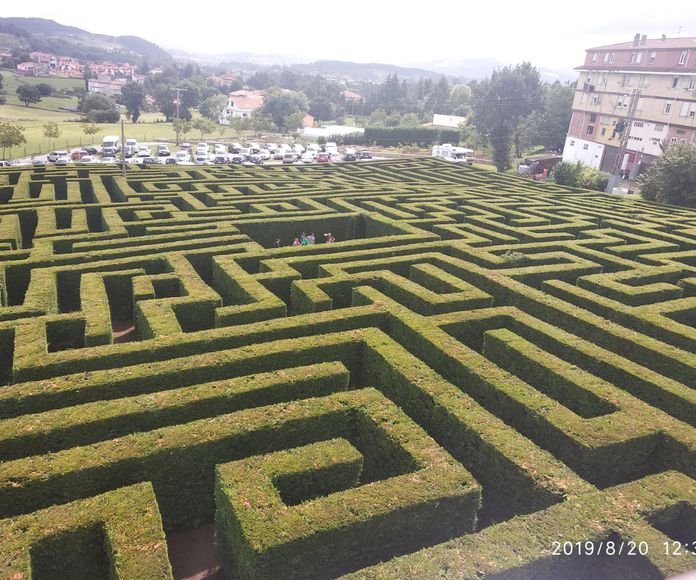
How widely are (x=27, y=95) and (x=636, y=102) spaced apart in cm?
12481

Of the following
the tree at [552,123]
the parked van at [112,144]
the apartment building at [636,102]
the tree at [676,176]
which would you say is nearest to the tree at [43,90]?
the parked van at [112,144]

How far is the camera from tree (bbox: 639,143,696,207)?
39.3 metres

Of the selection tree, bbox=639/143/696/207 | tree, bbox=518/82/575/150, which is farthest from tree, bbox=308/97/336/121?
tree, bbox=639/143/696/207

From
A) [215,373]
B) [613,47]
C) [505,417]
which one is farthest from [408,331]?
[613,47]

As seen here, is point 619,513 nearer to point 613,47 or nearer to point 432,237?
point 432,237

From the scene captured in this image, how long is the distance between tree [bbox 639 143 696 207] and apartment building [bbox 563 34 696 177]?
36.2 feet

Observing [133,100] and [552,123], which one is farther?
[133,100]

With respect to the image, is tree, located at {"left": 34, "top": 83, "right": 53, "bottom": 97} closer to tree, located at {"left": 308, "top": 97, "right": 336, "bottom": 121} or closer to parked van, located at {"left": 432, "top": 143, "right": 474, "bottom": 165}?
tree, located at {"left": 308, "top": 97, "right": 336, "bottom": 121}

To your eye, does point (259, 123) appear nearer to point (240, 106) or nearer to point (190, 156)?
point (190, 156)

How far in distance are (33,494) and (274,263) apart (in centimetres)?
1207

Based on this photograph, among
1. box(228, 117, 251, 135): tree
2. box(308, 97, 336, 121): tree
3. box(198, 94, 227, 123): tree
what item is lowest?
box(228, 117, 251, 135): tree

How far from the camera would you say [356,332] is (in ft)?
47.9

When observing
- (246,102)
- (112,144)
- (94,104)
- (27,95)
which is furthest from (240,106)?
(112,144)

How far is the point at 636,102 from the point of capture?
56.3 meters
